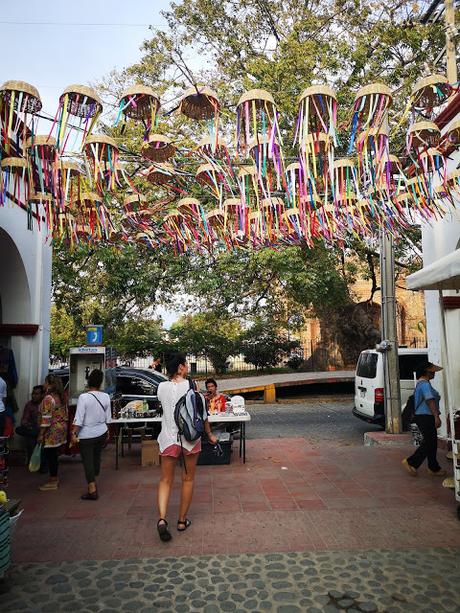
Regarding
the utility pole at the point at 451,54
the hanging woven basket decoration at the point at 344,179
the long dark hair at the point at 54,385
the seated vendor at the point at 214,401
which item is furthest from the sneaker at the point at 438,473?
the utility pole at the point at 451,54

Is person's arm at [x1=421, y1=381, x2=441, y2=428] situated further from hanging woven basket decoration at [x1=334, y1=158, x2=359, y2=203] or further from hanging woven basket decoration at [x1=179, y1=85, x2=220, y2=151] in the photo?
hanging woven basket decoration at [x1=179, y1=85, x2=220, y2=151]

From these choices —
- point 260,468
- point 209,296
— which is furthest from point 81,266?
point 260,468

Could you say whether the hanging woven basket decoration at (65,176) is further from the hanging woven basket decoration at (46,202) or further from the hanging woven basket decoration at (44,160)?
the hanging woven basket decoration at (46,202)

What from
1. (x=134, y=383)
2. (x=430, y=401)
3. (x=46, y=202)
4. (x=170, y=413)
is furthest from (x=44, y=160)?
(x=134, y=383)

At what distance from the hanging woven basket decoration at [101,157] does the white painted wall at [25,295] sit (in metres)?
3.03

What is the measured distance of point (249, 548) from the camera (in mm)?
4078

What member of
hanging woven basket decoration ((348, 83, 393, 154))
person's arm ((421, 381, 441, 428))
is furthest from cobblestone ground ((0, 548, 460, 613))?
hanging woven basket decoration ((348, 83, 393, 154))

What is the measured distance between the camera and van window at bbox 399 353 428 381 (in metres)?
10.1

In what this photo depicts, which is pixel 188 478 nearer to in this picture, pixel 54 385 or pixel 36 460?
pixel 54 385

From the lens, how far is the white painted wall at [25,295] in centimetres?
748

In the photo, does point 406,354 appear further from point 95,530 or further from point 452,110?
point 95,530

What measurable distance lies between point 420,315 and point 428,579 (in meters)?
26.2

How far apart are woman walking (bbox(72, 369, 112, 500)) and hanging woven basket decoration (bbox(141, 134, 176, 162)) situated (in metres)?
2.65

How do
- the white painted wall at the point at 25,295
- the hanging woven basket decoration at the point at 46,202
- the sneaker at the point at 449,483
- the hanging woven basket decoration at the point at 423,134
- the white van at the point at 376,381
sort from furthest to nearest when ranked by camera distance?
1. the white van at the point at 376,381
2. the white painted wall at the point at 25,295
3. the sneaker at the point at 449,483
4. the hanging woven basket decoration at the point at 46,202
5. the hanging woven basket decoration at the point at 423,134
